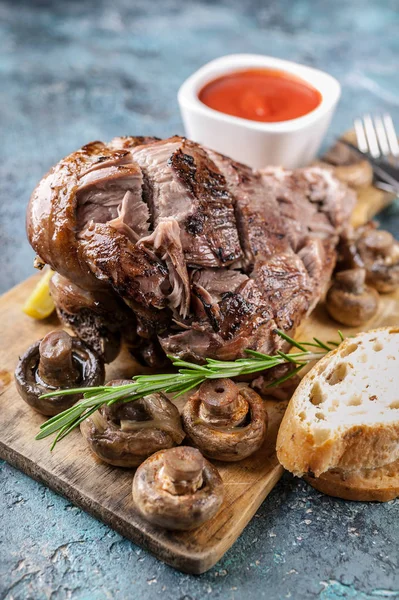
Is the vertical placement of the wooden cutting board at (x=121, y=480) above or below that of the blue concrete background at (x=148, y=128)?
above

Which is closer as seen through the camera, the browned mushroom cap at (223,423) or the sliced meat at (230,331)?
the browned mushroom cap at (223,423)

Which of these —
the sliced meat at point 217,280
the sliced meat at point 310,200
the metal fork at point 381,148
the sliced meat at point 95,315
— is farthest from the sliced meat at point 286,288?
the metal fork at point 381,148

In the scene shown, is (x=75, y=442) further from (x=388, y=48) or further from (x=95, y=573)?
(x=388, y=48)

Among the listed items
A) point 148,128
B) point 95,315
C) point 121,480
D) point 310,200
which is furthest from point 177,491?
point 148,128

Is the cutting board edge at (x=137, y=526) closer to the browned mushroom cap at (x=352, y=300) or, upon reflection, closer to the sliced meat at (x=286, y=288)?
the sliced meat at (x=286, y=288)

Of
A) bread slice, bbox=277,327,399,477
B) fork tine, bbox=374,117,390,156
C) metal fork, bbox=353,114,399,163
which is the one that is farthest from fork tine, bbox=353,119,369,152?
bread slice, bbox=277,327,399,477

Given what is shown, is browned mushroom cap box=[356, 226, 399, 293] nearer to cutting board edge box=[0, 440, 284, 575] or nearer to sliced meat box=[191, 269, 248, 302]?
sliced meat box=[191, 269, 248, 302]

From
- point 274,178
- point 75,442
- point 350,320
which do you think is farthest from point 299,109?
point 75,442

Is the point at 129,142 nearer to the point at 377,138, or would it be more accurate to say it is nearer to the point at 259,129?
the point at 259,129
